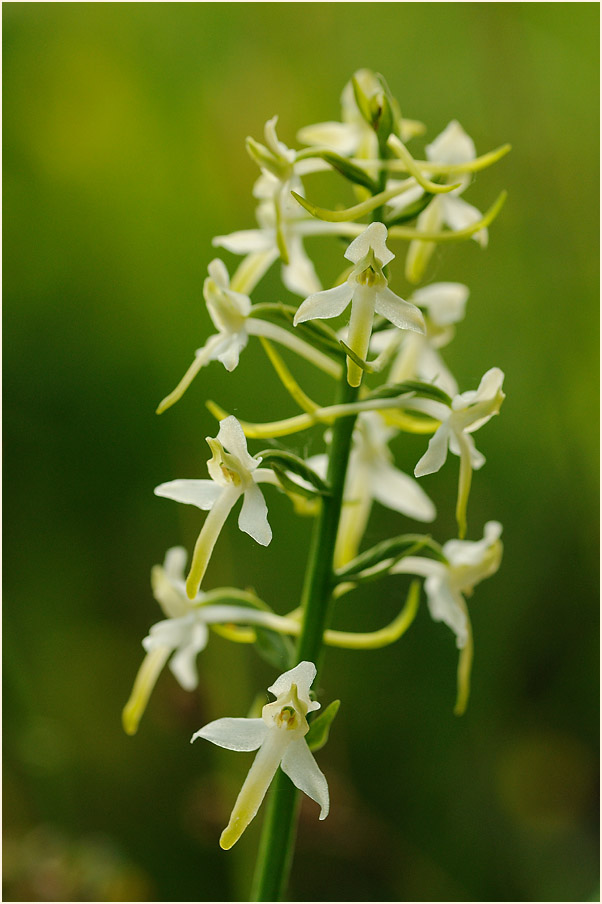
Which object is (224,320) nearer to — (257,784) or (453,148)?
(453,148)

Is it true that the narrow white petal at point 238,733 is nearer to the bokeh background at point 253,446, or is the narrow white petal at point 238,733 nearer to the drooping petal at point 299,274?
the drooping petal at point 299,274

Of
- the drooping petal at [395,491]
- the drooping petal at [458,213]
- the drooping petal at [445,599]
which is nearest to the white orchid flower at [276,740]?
the drooping petal at [445,599]

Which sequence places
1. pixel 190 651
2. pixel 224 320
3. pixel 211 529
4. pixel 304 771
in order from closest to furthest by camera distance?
pixel 304 771, pixel 211 529, pixel 224 320, pixel 190 651

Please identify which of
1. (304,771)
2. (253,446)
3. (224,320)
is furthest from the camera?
(253,446)

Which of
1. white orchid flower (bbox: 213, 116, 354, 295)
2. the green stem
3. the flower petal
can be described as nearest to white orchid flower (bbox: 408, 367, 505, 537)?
the green stem

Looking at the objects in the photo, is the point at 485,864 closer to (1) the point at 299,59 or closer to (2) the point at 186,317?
(2) the point at 186,317

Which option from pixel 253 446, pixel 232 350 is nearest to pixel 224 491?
pixel 232 350
